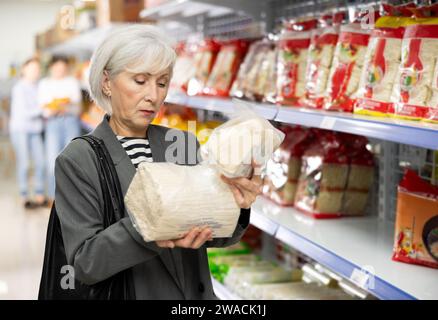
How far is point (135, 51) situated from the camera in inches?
60.3

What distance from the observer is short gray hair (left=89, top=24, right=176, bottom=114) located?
1.53 m

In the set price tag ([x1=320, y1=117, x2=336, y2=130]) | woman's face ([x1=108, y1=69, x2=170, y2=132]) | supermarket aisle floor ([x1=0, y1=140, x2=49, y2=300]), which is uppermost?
woman's face ([x1=108, y1=69, x2=170, y2=132])

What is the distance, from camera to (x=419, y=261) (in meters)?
1.99

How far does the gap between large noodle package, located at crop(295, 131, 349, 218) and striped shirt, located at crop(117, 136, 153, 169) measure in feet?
3.83

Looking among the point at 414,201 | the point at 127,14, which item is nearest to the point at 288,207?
the point at 414,201

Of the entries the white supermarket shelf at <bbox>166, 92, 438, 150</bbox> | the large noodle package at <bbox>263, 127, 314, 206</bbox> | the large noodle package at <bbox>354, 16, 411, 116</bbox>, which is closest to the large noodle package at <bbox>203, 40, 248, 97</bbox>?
the large noodle package at <bbox>263, 127, 314, 206</bbox>

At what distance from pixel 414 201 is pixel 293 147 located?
98 cm

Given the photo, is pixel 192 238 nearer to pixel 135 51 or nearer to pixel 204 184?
pixel 204 184

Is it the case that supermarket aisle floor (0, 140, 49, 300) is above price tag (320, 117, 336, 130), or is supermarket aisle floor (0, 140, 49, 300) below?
below

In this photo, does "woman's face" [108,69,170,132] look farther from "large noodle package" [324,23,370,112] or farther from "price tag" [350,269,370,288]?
"large noodle package" [324,23,370,112]

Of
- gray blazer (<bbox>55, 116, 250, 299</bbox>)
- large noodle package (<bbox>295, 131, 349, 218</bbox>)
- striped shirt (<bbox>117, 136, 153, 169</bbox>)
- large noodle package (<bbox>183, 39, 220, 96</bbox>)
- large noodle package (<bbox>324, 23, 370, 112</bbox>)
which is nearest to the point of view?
gray blazer (<bbox>55, 116, 250, 299</bbox>)

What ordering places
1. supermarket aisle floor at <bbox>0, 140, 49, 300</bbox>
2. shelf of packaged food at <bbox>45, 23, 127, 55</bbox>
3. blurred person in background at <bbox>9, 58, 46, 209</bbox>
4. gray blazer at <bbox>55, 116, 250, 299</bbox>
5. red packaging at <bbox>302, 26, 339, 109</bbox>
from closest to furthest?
gray blazer at <bbox>55, 116, 250, 299</bbox> → red packaging at <bbox>302, 26, 339, 109</bbox> → supermarket aisle floor at <bbox>0, 140, 49, 300</bbox> → shelf of packaged food at <bbox>45, 23, 127, 55</bbox> → blurred person in background at <bbox>9, 58, 46, 209</bbox>

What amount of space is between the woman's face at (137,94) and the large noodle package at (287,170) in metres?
1.37
